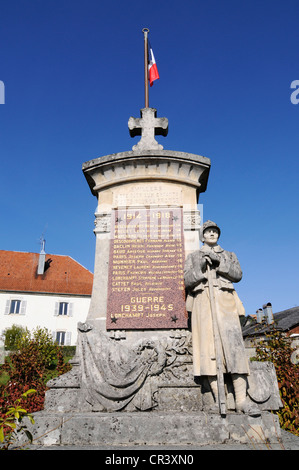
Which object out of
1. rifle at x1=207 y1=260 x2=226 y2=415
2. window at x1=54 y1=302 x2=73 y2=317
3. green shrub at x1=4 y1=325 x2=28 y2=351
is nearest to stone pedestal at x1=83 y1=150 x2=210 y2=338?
rifle at x1=207 y1=260 x2=226 y2=415

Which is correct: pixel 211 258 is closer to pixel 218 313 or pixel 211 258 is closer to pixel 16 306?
pixel 218 313

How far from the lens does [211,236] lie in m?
4.57

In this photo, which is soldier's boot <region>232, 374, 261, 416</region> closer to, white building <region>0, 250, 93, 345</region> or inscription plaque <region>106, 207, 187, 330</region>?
inscription plaque <region>106, 207, 187, 330</region>

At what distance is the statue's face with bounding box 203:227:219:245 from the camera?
4.56 m

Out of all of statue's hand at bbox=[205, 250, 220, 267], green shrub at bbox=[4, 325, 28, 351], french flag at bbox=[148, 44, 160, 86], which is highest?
french flag at bbox=[148, 44, 160, 86]

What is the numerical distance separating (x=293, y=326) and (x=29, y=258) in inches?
964

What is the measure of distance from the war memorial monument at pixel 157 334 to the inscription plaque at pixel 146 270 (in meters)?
0.02

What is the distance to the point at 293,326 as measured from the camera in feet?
67.5

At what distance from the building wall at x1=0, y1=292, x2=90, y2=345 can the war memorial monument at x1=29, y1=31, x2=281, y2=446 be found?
2447 centimetres

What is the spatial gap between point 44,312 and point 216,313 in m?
27.9

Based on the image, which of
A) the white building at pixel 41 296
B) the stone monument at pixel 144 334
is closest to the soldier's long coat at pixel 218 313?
the stone monument at pixel 144 334

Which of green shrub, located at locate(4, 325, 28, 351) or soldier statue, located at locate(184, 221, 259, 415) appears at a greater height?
green shrub, located at locate(4, 325, 28, 351)

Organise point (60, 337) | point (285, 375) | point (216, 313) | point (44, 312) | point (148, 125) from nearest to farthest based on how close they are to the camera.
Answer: point (216, 313) → point (285, 375) → point (148, 125) → point (60, 337) → point (44, 312)

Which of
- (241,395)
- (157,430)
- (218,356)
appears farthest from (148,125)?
(157,430)
